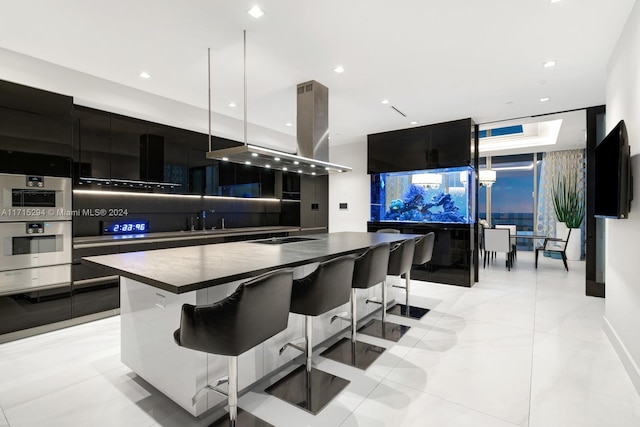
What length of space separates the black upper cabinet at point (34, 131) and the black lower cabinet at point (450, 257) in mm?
5110

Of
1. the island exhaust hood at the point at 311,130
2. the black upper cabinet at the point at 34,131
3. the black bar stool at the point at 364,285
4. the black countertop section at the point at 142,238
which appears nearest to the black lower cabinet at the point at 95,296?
the black countertop section at the point at 142,238

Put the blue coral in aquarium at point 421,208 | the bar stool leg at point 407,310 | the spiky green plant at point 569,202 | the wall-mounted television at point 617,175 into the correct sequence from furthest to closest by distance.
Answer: the spiky green plant at point 569,202, the blue coral in aquarium at point 421,208, the bar stool leg at point 407,310, the wall-mounted television at point 617,175

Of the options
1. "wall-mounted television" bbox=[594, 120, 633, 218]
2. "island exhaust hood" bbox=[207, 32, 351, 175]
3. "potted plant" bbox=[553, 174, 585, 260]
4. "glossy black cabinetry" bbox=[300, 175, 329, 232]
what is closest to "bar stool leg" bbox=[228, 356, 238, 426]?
"island exhaust hood" bbox=[207, 32, 351, 175]

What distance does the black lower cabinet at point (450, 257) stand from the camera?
505cm

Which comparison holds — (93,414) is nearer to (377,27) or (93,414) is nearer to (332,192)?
(377,27)

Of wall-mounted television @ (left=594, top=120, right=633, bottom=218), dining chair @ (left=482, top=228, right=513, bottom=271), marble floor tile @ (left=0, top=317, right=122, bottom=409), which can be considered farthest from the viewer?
dining chair @ (left=482, top=228, right=513, bottom=271)

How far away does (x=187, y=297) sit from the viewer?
1.81 meters

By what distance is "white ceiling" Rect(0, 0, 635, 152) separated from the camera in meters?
2.35

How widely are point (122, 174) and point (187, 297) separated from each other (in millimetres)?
3032

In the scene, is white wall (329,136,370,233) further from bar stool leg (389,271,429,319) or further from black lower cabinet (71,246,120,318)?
black lower cabinet (71,246,120,318)

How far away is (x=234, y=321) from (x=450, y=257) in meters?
4.56

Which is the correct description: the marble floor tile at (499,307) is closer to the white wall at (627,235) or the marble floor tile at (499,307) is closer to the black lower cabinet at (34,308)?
the white wall at (627,235)

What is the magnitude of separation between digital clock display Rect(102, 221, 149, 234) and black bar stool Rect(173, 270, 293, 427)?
10.9ft

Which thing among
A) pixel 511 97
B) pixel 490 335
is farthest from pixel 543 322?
pixel 511 97
